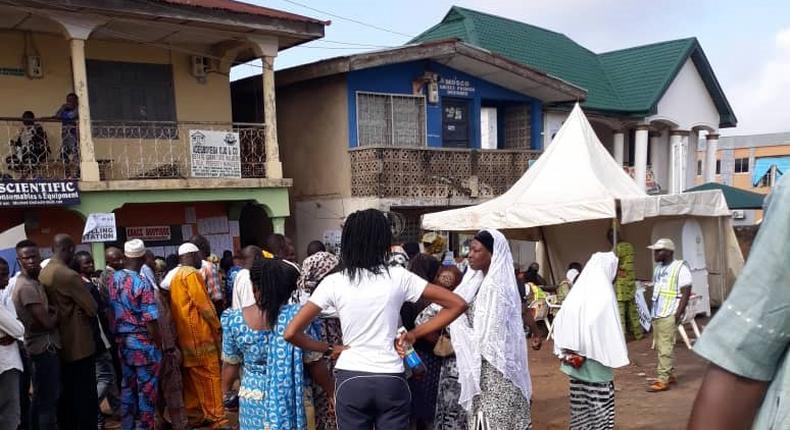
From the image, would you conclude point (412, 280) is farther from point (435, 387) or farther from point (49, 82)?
point (49, 82)

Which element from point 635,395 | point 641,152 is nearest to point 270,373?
point 635,395

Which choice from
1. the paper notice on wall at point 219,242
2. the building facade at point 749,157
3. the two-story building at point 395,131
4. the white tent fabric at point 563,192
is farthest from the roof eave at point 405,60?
the building facade at point 749,157

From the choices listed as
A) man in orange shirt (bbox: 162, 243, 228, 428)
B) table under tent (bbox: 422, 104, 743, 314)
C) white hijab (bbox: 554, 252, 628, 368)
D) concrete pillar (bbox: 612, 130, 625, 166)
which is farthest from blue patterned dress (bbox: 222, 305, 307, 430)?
concrete pillar (bbox: 612, 130, 625, 166)

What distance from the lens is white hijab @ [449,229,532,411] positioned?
3924mm

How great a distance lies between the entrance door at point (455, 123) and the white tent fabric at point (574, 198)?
5291 mm

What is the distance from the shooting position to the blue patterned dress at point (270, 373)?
10.9 feet

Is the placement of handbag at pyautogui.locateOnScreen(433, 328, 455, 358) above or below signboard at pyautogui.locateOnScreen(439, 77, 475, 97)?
A: below

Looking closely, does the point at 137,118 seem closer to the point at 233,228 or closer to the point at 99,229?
the point at 233,228

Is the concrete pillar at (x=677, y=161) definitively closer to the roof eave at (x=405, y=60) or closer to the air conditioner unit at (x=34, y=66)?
the roof eave at (x=405, y=60)

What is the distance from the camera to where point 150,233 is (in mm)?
11516

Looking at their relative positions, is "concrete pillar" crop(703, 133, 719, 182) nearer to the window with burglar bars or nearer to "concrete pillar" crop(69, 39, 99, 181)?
the window with burglar bars

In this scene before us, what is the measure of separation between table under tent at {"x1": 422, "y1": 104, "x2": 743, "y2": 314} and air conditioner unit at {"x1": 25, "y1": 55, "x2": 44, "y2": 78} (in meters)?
7.01

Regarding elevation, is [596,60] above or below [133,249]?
above

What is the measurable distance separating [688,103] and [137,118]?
628 inches
